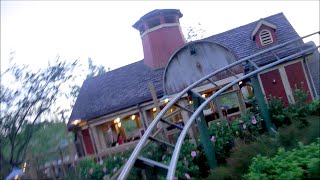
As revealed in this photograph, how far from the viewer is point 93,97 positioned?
2205 cm

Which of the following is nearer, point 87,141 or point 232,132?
point 232,132

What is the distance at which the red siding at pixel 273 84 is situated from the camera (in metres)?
16.4

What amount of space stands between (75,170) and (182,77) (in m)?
8.94

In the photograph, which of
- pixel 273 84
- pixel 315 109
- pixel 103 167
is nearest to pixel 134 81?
pixel 273 84

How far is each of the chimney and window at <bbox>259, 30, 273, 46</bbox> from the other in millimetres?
4981

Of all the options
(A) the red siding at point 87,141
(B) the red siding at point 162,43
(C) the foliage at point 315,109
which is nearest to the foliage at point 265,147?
(C) the foliage at point 315,109

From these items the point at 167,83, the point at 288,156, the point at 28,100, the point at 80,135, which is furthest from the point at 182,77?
the point at 288,156

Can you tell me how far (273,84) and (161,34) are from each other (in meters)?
7.26

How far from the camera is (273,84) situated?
54.2 feet

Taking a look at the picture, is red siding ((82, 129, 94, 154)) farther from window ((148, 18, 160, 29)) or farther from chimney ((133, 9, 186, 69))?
window ((148, 18, 160, 29))

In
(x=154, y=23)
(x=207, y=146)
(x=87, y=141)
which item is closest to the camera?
(x=207, y=146)

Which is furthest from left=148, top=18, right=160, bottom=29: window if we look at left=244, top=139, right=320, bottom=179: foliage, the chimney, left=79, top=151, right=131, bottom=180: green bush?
left=244, top=139, right=320, bottom=179: foliage

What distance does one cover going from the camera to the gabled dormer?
57.7ft

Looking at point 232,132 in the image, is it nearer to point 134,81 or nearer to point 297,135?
point 297,135
